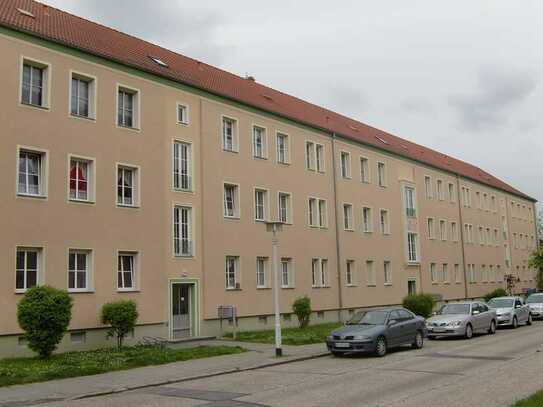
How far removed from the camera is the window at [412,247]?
142 feet

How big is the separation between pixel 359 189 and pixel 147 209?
17.3 m

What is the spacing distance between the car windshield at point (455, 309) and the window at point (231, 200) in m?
9.62

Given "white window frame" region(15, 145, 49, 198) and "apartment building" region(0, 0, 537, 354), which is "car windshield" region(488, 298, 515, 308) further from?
"white window frame" region(15, 145, 49, 198)

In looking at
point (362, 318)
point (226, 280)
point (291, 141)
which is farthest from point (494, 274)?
point (362, 318)

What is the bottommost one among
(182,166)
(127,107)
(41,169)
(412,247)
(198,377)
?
(198,377)

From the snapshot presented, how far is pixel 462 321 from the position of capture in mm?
24359

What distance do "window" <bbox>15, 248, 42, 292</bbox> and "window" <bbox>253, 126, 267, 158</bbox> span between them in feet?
41.5

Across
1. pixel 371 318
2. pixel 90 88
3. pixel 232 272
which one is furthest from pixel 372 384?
pixel 232 272

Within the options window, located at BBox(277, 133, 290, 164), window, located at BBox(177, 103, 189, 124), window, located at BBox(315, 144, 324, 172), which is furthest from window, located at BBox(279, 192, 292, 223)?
window, located at BBox(177, 103, 189, 124)

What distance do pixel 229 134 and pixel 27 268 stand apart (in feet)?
38.6

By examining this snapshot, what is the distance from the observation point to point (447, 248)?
163 ft

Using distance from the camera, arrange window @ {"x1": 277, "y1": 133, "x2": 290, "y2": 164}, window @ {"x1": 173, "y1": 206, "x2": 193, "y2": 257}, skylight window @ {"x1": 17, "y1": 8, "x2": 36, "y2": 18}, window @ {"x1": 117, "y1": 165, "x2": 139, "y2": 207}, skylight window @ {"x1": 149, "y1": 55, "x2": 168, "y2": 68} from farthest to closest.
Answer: window @ {"x1": 277, "y1": 133, "x2": 290, "y2": 164} → skylight window @ {"x1": 149, "y1": 55, "x2": 168, "y2": 68} → window @ {"x1": 173, "y1": 206, "x2": 193, "y2": 257} → window @ {"x1": 117, "y1": 165, "x2": 139, "y2": 207} → skylight window @ {"x1": 17, "y1": 8, "x2": 36, "y2": 18}

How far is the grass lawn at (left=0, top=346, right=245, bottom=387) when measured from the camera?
1554cm

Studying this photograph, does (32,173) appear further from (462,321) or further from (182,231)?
(462,321)
